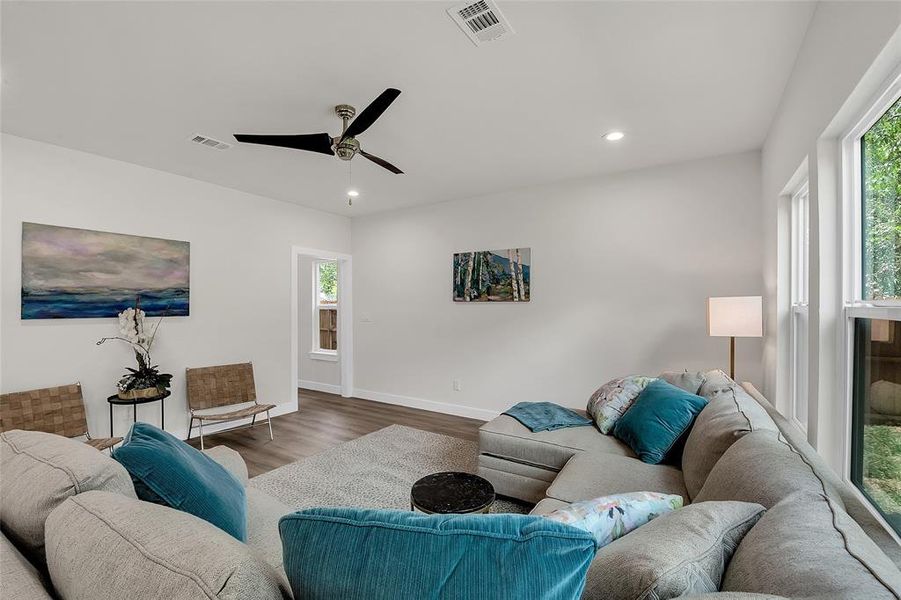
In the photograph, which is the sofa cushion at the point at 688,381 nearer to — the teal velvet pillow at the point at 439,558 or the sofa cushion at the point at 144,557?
the teal velvet pillow at the point at 439,558

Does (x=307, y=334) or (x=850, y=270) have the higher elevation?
(x=850, y=270)

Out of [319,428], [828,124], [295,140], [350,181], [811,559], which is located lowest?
[319,428]

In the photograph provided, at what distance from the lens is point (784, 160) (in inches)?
96.7

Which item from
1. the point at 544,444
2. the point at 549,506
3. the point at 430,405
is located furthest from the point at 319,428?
the point at 549,506

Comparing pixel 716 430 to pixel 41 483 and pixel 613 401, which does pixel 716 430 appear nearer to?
pixel 613 401

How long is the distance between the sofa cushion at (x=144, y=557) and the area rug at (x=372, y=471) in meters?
2.04

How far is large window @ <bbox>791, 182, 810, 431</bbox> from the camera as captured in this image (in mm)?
2492

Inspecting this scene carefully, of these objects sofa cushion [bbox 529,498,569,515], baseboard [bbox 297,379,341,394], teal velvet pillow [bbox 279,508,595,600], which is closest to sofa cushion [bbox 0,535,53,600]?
teal velvet pillow [bbox 279,508,595,600]

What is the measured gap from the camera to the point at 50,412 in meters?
3.11

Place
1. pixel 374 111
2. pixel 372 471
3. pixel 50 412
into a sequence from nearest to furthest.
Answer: pixel 374 111 → pixel 50 412 → pixel 372 471

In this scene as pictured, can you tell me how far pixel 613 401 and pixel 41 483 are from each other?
9.18 feet

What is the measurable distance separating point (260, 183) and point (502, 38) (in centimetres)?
319

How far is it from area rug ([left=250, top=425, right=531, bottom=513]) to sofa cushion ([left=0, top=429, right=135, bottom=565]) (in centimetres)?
179

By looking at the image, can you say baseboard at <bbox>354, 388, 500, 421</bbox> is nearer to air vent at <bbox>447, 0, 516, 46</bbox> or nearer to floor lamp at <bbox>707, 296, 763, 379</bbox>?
floor lamp at <bbox>707, 296, 763, 379</bbox>
